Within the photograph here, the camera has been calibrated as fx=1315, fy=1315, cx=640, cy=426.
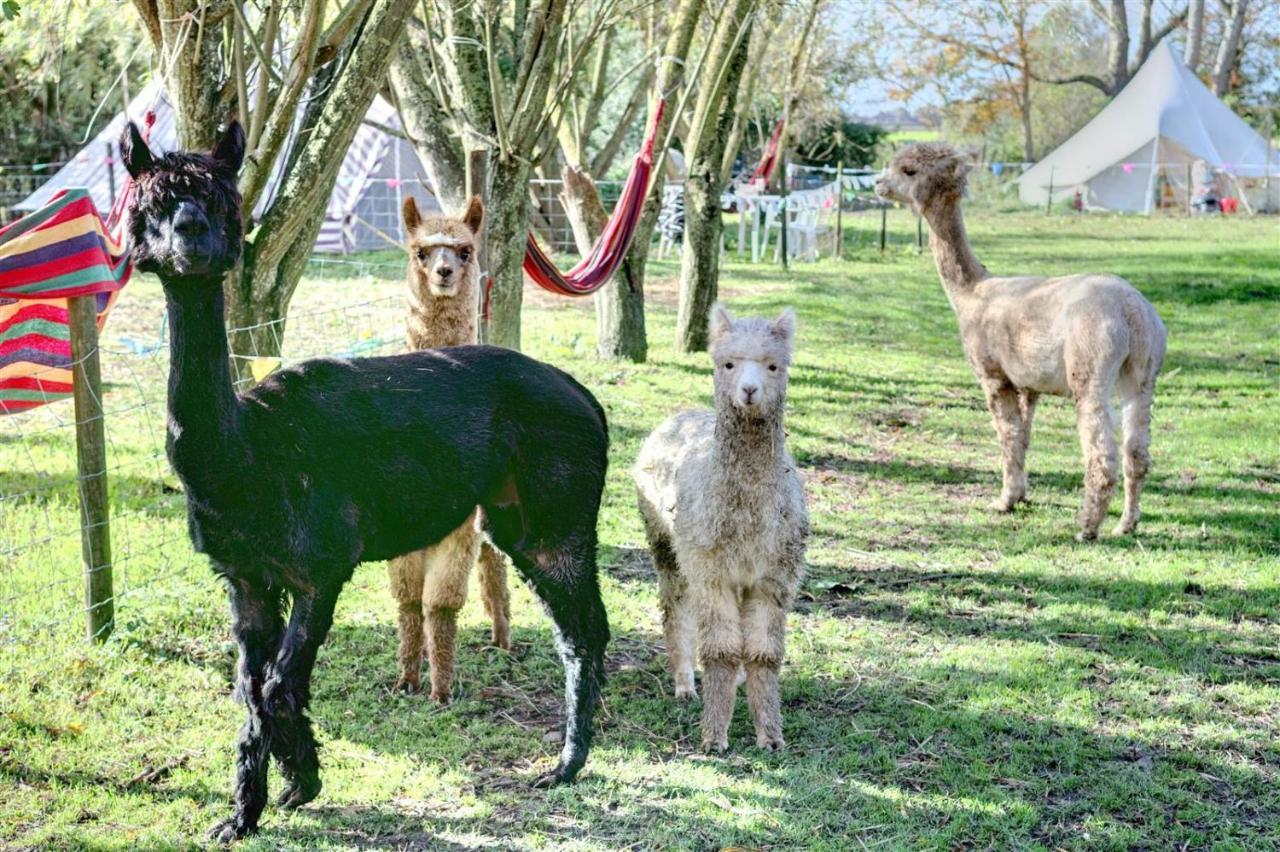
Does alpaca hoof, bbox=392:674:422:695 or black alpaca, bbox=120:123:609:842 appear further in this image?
alpaca hoof, bbox=392:674:422:695

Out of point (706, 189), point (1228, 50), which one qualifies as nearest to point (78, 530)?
point (706, 189)

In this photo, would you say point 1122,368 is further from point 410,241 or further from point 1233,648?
point 410,241

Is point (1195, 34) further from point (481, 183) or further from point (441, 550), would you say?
point (441, 550)

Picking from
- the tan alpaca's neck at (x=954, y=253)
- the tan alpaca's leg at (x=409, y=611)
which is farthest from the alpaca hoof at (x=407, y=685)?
the tan alpaca's neck at (x=954, y=253)

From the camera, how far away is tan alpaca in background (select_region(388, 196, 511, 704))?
4965 mm

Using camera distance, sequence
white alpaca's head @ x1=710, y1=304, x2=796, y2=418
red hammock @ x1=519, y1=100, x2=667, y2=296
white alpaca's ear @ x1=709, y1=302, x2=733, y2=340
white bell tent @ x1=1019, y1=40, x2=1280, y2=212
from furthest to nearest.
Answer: white bell tent @ x1=1019, y1=40, x2=1280, y2=212, red hammock @ x1=519, y1=100, x2=667, y2=296, white alpaca's ear @ x1=709, y1=302, x2=733, y2=340, white alpaca's head @ x1=710, y1=304, x2=796, y2=418

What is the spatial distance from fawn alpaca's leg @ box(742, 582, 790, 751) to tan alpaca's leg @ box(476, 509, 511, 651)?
4.24ft

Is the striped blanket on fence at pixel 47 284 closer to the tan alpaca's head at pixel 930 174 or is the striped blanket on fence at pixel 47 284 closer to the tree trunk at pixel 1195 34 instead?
the tan alpaca's head at pixel 930 174

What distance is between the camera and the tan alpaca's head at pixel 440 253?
18.1ft

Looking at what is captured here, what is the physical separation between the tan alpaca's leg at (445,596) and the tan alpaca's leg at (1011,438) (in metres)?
3.96

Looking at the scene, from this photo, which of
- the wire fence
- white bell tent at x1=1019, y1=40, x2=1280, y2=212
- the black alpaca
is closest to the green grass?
the wire fence

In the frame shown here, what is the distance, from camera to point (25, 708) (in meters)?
4.73

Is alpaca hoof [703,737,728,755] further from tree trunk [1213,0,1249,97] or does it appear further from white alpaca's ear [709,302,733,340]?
tree trunk [1213,0,1249,97]

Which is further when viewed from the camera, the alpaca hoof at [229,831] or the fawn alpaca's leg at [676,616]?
the fawn alpaca's leg at [676,616]
